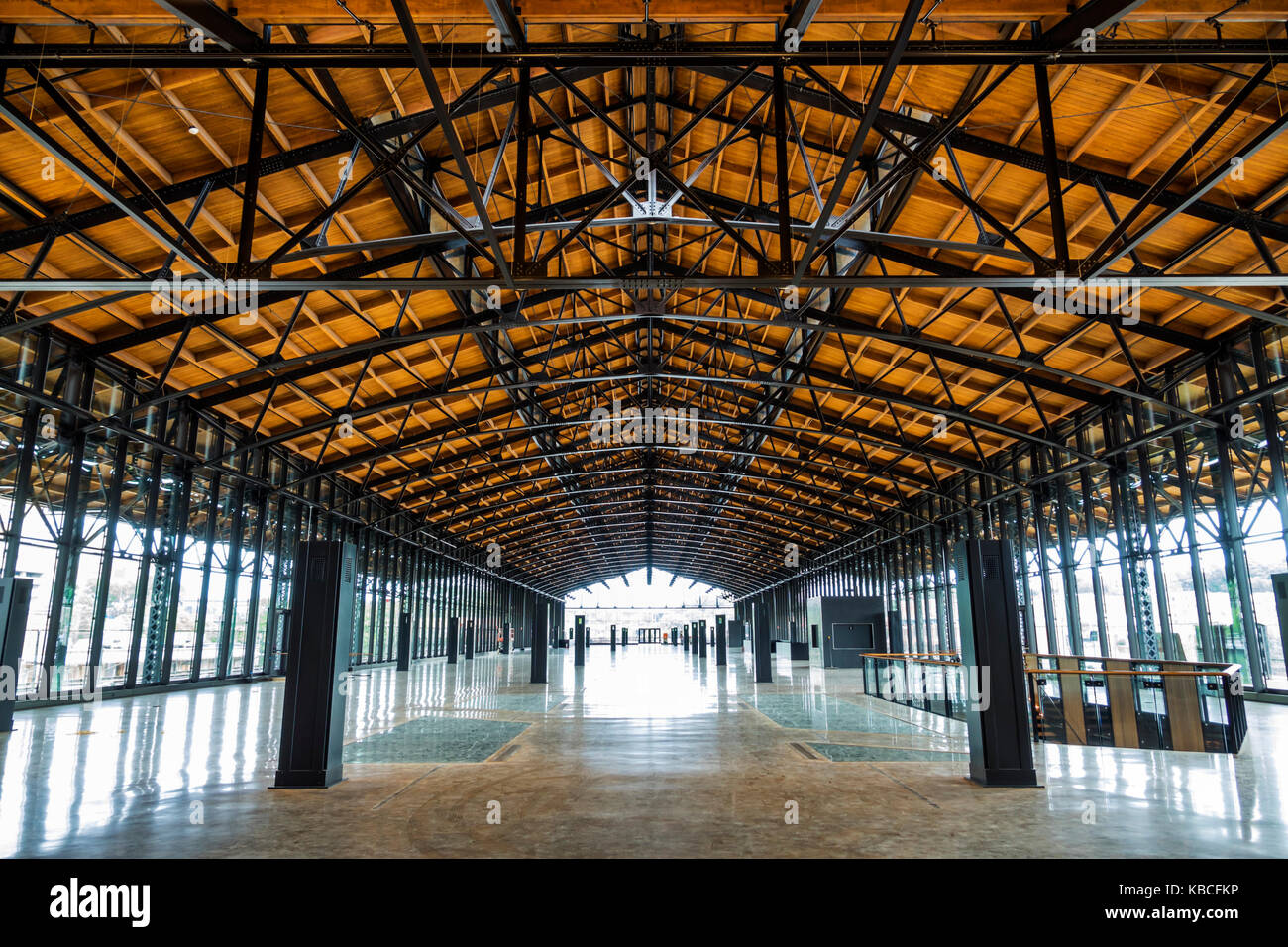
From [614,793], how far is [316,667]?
3569 mm

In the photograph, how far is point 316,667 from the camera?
7859 millimetres

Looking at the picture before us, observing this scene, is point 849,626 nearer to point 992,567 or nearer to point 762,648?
point 762,648

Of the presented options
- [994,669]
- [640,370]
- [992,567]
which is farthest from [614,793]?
[640,370]

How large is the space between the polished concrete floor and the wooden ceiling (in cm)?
639

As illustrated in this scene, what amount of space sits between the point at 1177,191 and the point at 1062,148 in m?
2.30

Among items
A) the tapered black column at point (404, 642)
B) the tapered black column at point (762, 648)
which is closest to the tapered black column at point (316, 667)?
the tapered black column at point (762, 648)

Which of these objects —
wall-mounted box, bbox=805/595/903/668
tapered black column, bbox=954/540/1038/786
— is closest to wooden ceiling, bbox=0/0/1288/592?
tapered black column, bbox=954/540/1038/786

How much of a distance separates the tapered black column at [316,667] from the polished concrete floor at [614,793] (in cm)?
37

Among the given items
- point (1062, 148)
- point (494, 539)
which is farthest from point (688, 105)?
point (494, 539)

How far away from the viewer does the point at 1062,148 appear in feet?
39.7

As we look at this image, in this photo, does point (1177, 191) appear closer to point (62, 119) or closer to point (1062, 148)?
point (1062, 148)

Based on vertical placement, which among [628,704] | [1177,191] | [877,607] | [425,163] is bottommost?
[628,704]
